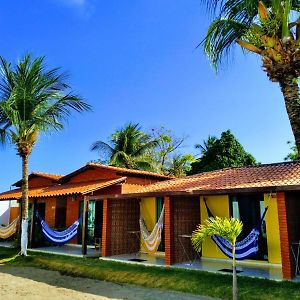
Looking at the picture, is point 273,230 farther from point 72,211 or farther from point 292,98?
point 72,211

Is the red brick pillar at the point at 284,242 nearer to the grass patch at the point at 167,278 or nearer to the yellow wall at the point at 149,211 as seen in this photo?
the grass patch at the point at 167,278

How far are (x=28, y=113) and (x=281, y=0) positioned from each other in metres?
11.2

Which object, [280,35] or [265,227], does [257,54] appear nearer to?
[280,35]

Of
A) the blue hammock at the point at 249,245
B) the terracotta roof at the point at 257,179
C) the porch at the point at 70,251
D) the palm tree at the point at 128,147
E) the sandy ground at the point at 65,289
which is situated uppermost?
the palm tree at the point at 128,147

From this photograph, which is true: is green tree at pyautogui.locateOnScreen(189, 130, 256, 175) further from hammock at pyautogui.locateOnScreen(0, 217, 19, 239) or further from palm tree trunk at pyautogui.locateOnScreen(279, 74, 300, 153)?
palm tree trunk at pyautogui.locateOnScreen(279, 74, 300, 153)

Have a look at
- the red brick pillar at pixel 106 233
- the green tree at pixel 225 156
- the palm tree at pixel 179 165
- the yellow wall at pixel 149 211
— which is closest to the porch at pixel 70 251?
the red brick pillar at pixel 106 233

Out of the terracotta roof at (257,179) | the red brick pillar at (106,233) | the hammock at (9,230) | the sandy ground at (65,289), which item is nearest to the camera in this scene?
the sandy ground at (65,289)

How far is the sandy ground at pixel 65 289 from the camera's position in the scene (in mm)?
8078

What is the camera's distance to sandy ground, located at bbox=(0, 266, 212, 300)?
808 cm

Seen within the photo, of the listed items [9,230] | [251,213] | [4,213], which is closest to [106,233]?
[251,213]

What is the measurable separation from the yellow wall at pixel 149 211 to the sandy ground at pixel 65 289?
4.59 meters

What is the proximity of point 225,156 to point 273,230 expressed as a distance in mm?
12678

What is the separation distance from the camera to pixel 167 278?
365 inches

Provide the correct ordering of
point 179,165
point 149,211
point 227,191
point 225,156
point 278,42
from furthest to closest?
1. point 179,165
2. point 225,156
3. point 149,211
4. point 227,191
5. point 278,42
